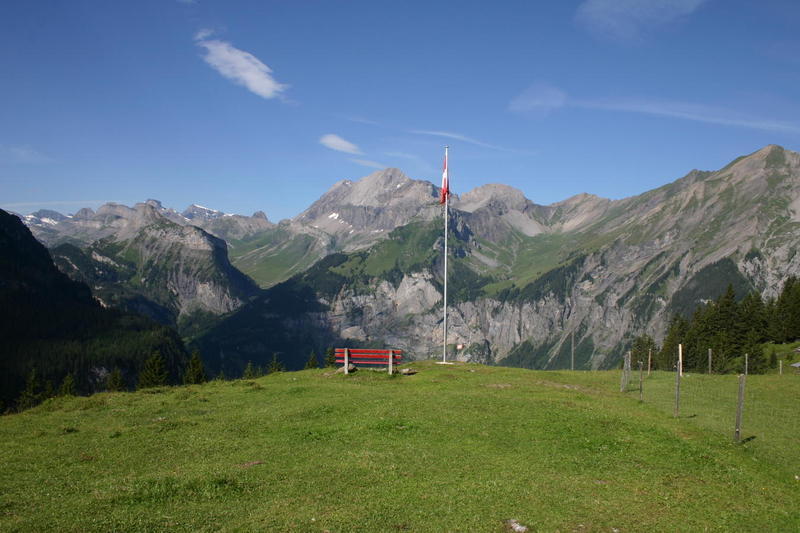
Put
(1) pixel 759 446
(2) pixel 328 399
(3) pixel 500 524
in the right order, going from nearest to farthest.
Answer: (3) pixel 500 524, (1) pixel 759 446, (2) pixel 328 399

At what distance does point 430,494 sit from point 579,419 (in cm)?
1329

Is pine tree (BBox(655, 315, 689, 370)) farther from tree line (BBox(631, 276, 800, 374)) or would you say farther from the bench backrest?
the bench backrest

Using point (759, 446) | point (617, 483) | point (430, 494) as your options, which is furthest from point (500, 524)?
point (759, 446)

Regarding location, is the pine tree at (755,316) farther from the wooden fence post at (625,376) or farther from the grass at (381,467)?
the grass at (381,467)

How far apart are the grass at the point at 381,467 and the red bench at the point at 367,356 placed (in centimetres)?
1180

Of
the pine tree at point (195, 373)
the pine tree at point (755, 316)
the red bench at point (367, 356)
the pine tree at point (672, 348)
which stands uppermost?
the pine tree at point (755, 316)

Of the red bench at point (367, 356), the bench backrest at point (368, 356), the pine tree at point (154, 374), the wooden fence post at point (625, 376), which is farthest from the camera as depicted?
the pine tree at point (154, 374)

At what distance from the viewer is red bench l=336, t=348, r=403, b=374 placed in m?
46.1

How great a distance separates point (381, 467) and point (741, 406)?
1645 cm

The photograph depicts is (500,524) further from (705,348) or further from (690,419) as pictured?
(705,348)

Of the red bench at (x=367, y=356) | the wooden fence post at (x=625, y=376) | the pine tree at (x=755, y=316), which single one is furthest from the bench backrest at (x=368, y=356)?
the pine tree at (x=755, y=316)

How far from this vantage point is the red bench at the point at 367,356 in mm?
46094

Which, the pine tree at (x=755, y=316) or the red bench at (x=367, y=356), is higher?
the pine tree at (x=755, y=316)

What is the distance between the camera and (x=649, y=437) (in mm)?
24953
